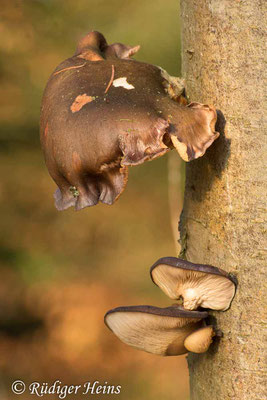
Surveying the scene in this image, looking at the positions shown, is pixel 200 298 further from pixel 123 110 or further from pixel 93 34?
pixel 93 34

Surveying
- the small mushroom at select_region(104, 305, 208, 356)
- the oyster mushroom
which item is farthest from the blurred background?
the oyster mushroom

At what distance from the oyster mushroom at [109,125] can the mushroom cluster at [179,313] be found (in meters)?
0.25

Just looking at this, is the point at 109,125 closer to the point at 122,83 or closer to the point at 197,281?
the point at 122,83

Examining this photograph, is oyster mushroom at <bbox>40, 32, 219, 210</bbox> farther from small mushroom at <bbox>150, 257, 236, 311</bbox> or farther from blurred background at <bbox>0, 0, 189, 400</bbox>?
blurred background at <bbox>0, 0, 189, 400</bbox>

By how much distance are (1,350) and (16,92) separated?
10.3ft

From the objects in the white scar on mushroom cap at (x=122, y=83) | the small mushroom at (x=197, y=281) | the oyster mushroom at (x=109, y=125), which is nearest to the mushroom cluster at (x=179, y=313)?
the small mushroom at (x=197, y=281)

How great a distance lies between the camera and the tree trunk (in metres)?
1.12

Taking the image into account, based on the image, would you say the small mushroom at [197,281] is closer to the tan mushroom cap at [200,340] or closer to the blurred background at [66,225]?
the tan mushroom cap at [200,340]

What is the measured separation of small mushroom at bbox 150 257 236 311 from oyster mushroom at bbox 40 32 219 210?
0.22 m

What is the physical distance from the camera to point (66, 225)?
664cm

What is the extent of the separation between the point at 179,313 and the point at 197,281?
11 centimetres

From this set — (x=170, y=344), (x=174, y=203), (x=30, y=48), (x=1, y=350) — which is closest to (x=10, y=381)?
(x=1, y=350)

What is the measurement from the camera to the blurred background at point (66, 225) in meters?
5.85

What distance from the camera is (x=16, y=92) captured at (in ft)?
20.6
